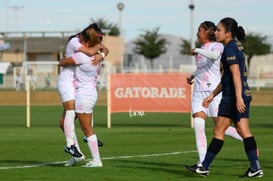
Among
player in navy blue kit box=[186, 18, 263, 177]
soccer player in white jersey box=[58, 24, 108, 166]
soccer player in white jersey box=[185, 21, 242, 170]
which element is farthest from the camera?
soccer player in white jersey box=[58, 24, 108, 166]

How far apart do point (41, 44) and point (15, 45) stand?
9.15ft

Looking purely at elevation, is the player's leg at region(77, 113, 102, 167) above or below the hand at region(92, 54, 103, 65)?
below

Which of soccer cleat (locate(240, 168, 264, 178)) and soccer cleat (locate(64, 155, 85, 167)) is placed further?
soccer cleat (locate(64, 155, 85, 167))

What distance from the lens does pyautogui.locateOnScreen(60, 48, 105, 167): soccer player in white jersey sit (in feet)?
45.5

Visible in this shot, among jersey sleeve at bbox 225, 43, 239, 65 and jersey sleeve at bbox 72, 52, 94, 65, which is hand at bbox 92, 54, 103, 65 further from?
jersey sleeve at bbox 225, 43, 239, 65

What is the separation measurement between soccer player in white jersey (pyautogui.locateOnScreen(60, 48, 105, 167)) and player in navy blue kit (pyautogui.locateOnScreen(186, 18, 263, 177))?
2191 millimetres

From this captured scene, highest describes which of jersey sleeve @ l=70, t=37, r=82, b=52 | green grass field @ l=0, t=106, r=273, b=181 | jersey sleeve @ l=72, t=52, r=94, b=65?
jersey sleeve @ l=70, t=37, r=82, b=52

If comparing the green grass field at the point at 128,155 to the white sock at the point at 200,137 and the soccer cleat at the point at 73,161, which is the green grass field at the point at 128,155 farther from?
the white sock at the point at 200,137

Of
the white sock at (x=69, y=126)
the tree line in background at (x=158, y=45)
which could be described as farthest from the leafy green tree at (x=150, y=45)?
the white sock at (x=69, y=126)

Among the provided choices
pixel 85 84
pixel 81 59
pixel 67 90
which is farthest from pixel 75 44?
pixel 67 90

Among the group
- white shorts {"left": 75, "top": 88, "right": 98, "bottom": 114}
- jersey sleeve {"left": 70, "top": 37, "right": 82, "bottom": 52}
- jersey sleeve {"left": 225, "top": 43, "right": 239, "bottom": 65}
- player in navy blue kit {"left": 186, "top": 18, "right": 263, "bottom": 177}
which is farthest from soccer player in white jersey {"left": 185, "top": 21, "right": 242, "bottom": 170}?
jersey sleeve {"left": 70, "top": 37, "right": 82, "bottom": 52}

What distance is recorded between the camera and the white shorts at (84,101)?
13.8 meters

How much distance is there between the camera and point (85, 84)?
13.9 metres

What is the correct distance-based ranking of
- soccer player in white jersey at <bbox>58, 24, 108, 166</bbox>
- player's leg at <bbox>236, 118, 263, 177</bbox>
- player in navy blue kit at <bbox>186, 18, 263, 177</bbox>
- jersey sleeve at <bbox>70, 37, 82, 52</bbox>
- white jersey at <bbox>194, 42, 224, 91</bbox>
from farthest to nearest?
soccer player in white jersey at <bbox>58, 24, 108, 166</bbox> < jersey sleeve at <bbox>70, 37, 82, 52</bbox> < white jersey at <bbox>194, 42, 224, 91</bbox> < player's leg at <bbox>236, 118, 263, 177</bbox> < player in navy blue kit at <bbox>186, 18, 263, 177</bbox>
